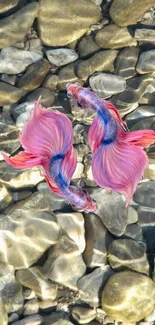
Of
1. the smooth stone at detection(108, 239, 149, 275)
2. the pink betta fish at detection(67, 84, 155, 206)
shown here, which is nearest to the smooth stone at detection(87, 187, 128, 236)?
the smooth stone at detection(108, 239, 149, 275)

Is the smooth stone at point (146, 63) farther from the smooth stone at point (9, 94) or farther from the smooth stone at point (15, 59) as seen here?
the smooth stone at point (9, 94)

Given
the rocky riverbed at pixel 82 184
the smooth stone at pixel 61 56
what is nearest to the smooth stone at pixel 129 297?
the rocky riverbed at pixel 82 184

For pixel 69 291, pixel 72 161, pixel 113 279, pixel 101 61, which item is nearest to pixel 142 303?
pixel 113 279

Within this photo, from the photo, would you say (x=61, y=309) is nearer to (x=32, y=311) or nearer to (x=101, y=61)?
(x=32, y=311)

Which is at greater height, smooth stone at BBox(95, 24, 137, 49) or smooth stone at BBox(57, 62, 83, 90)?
smooth stone at BBox(95, 24, 137, 49)

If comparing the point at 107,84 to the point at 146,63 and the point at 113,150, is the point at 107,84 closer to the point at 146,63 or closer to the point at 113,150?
the point at 146,63

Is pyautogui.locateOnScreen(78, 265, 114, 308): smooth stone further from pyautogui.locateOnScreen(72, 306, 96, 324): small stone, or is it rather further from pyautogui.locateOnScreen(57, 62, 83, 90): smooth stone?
pyautogui.locateOnScreen(57, 62, 83, 90): smooth stone
